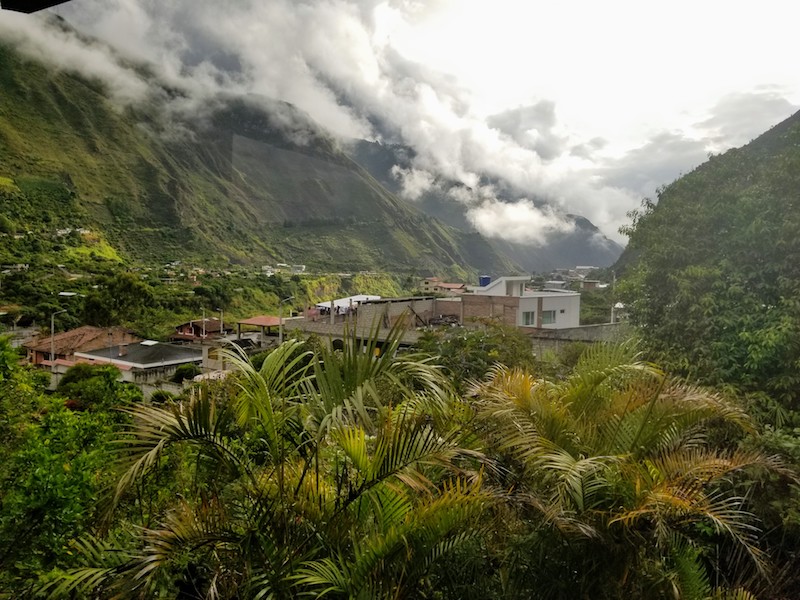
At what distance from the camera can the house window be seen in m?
23.5

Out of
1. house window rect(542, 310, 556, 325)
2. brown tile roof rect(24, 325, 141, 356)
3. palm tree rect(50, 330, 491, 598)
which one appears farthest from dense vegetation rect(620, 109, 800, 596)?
Answer: brown tile roof rect(24, 325, 141, 356)

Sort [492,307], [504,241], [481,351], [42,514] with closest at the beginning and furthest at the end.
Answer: [42,514] → [481,351] → [492,307] → [504,241]

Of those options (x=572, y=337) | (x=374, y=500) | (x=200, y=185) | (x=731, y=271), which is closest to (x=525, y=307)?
(x=572, y=337)

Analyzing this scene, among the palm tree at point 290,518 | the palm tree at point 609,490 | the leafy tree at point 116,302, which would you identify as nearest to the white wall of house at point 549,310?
the palm tree at point 609,490

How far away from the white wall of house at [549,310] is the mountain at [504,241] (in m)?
130

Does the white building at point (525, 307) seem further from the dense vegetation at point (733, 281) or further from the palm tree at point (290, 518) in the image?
the palm tree at point (290, 518)

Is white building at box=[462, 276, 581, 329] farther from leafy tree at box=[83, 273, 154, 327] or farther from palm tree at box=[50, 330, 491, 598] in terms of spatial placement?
leafy tree at box=[83, 273, 154, 327]

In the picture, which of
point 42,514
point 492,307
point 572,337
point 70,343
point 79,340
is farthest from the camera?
point 79,340

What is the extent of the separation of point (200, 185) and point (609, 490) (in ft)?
306

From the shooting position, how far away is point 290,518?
2.12 m

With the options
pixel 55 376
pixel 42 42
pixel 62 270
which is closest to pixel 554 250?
pixel 42 42

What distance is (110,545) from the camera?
7.34 feet

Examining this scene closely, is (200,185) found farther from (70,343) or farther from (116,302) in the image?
(70,343)

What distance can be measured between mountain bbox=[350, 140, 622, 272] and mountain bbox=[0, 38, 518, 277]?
91.4ft
